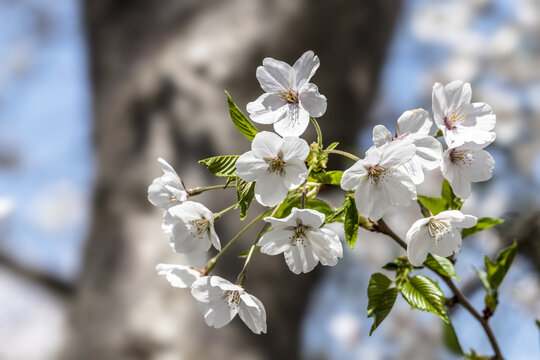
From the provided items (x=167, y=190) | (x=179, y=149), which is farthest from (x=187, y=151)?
(x=167, y=190)

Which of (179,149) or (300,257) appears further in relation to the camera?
(179,149)

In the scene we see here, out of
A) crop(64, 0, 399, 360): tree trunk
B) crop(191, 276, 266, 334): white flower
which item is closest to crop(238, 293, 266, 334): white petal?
crop(191, 276, 266, 334): white flower

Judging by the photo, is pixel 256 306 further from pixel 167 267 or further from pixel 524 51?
pixel 524 51

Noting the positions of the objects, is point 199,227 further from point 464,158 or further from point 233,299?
point 464,158

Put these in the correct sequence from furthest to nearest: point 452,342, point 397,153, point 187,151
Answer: point 187,151, point 452,342, point 397,153

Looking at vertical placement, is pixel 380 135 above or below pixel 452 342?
above

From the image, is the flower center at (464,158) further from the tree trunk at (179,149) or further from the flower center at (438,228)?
the tree trunk at (179,149)

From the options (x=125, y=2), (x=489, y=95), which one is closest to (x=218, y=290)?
(x=125, y=2)
